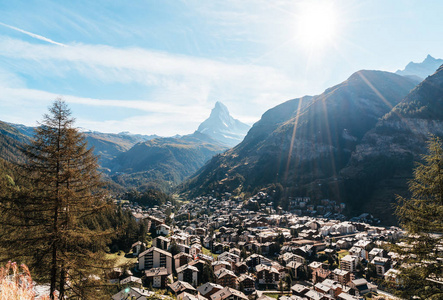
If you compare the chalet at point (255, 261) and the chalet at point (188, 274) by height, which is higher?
the chalet at point (188, 274)

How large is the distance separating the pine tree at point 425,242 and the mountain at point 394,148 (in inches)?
5264

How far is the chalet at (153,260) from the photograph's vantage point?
187ft

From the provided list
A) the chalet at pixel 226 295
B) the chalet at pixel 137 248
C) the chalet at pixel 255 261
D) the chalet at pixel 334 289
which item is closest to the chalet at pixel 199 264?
the chalet at pixel 226 295

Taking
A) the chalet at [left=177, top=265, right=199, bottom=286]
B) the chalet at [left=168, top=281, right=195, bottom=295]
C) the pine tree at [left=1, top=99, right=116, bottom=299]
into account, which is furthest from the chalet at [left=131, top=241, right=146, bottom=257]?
the pine tree at [left=1, top=99, right=116, bottom=299]

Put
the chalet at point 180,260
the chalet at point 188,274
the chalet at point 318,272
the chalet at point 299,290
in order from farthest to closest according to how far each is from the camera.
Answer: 1. the chalet at point 180,260
2. the chalet at point 318,272
3. the chalet at point 188,274
4. the chalet at point 299,290

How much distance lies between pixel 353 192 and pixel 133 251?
451 feet

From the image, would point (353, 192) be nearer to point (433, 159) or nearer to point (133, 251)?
point (133, 251)

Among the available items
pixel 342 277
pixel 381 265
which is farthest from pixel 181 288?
pixel 381 265

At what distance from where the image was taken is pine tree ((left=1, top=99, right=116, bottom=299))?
11703 millimetres

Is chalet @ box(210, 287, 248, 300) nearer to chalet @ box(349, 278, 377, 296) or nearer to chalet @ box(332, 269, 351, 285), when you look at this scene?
chalet @ box(349, 278, 377, 296)

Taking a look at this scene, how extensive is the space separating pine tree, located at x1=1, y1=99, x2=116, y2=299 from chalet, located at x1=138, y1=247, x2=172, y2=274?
4905 centimetres

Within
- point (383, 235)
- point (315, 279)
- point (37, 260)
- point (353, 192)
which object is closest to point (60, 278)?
point (37, 260)

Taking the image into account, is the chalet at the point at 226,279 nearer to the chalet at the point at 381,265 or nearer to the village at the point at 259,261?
the village at the point at 259,261

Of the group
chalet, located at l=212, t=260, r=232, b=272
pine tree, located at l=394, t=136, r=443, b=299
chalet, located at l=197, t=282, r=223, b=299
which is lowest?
chalet, located at l=212, t=260, r=232, b=272
